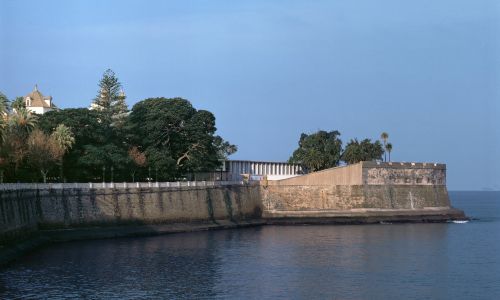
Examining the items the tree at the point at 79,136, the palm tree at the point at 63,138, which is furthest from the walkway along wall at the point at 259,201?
the tree at the point at 79,136

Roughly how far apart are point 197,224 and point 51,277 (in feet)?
112

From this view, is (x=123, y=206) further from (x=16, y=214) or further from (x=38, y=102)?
(x=38, y=102)

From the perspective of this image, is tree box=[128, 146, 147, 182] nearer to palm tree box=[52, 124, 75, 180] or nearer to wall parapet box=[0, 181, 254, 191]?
wall parapet box=[0, 181, 254, 191]

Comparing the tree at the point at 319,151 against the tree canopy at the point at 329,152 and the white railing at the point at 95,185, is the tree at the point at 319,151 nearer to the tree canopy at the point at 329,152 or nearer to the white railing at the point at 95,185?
the tree canopy at the point at 329,152

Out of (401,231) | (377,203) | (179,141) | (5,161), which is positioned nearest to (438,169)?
(377,203)

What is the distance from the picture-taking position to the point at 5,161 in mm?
67688

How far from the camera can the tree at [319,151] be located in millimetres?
123812

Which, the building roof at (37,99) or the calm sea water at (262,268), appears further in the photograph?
the building roof at (37,99)

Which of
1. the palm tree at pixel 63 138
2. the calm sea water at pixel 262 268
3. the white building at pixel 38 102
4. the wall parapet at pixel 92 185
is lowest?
the calm sea water at pixel 262 268

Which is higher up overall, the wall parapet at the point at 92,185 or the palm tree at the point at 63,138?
the palm tree at the point at 63,138

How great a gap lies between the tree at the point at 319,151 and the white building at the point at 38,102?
42969 mm

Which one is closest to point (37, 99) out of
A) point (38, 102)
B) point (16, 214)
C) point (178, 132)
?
point (38, 102)

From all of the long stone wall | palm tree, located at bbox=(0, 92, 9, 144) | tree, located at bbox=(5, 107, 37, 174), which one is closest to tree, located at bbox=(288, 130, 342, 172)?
the long stone wall

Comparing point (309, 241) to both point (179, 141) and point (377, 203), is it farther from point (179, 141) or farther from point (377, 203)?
point (179, 141)
